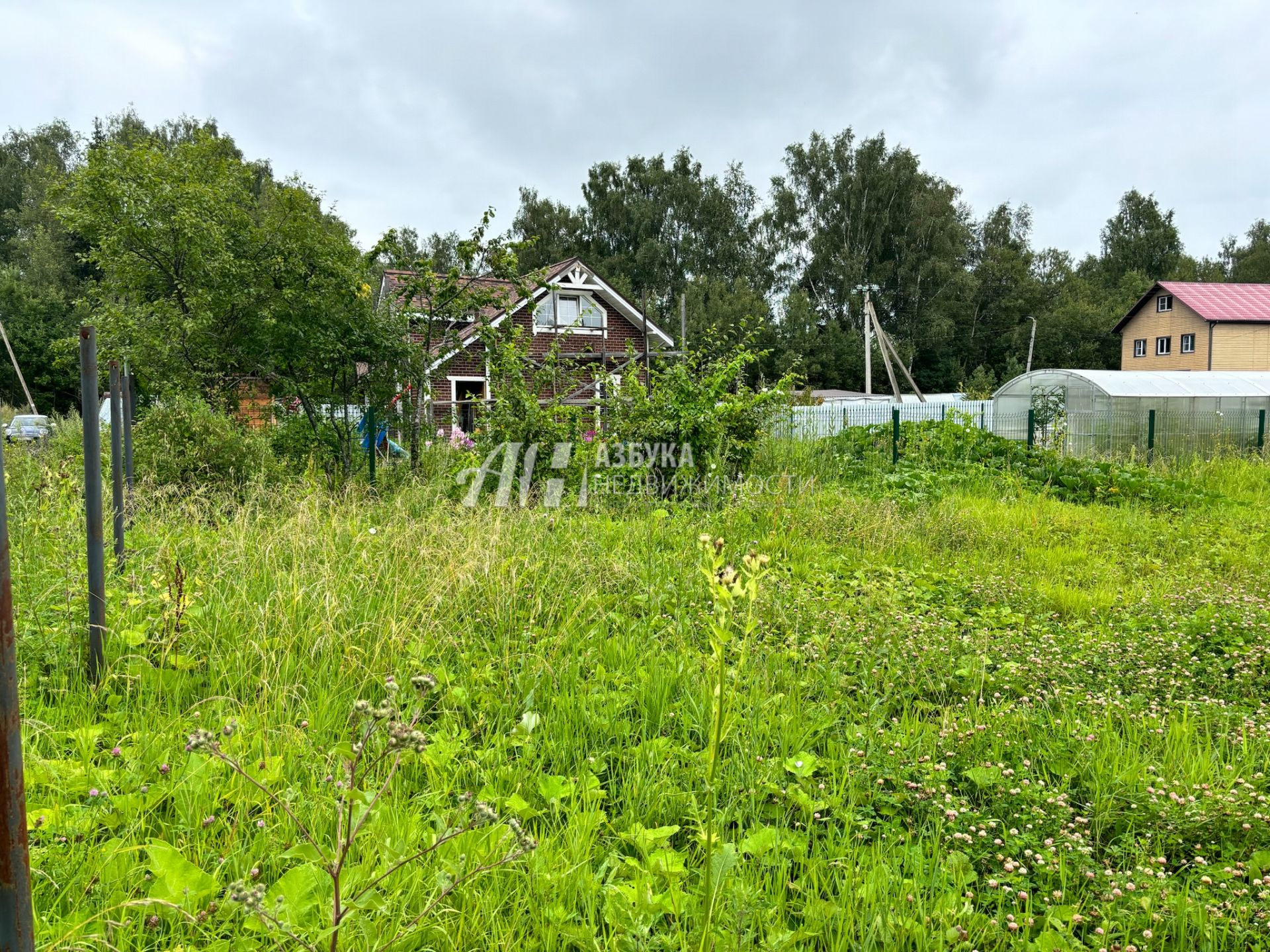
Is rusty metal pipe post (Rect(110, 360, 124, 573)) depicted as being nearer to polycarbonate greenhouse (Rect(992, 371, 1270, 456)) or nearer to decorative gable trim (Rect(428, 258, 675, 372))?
polycarbonate greenhouse (Rect(992, 371, 1270, 456))

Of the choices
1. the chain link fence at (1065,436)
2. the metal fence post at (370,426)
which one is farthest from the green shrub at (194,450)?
the chain link fence at (1065,436)

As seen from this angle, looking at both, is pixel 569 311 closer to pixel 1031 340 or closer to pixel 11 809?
pixel 11 809

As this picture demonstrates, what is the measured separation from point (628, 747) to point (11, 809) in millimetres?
1931

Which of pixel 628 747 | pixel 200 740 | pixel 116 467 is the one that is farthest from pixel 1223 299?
pixel 200 740

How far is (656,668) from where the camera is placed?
3.18m

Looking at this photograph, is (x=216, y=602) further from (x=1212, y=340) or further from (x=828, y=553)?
(x=1212, y=340)

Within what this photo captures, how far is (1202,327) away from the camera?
32.8 m

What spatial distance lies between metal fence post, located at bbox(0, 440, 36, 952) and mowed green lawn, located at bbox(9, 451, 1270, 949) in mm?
438

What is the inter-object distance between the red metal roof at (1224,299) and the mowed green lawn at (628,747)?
119 feet

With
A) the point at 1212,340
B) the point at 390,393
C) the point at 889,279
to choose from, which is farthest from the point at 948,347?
the point at 390,393

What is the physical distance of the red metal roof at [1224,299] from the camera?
106ft

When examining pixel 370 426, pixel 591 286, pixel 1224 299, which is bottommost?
pixel 370 426

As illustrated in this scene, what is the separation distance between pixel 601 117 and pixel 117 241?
35442mm

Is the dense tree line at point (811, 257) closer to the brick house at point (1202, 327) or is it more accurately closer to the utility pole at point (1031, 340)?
the utility pole at point (1031, 340)
